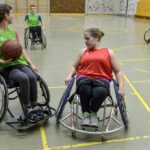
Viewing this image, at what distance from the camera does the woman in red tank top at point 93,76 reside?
2.36m

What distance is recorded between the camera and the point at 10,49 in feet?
8.21

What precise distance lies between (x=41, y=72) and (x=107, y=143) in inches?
91.7

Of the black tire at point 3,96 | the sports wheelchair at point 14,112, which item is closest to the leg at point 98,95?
the sports wheelchair at point 14,112

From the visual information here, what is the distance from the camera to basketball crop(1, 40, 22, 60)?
2.51 m

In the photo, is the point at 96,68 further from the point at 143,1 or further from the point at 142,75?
the point at 143,1

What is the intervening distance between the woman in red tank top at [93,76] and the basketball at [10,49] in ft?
1.96

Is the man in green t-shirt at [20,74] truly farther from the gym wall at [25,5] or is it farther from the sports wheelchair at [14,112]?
the gym wall at [25,5]

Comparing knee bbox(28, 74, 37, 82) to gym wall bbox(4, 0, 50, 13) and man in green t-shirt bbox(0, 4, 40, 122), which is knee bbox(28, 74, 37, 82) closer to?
man in green t-shirt bbox(0, 4, 40, 122)

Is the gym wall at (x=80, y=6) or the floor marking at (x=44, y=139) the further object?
the gym wall at (x=80, y=6)

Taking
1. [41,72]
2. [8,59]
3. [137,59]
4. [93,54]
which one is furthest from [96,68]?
[137,59]

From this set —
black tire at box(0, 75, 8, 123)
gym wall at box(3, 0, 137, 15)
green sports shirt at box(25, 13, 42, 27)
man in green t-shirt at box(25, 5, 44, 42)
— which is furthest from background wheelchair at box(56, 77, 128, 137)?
gym wall at box(3, 0, 137, 15)

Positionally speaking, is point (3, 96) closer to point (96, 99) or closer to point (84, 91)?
point (84, 91)

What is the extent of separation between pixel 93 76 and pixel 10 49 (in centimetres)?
80

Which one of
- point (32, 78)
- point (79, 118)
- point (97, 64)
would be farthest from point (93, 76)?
point (32, 78)
